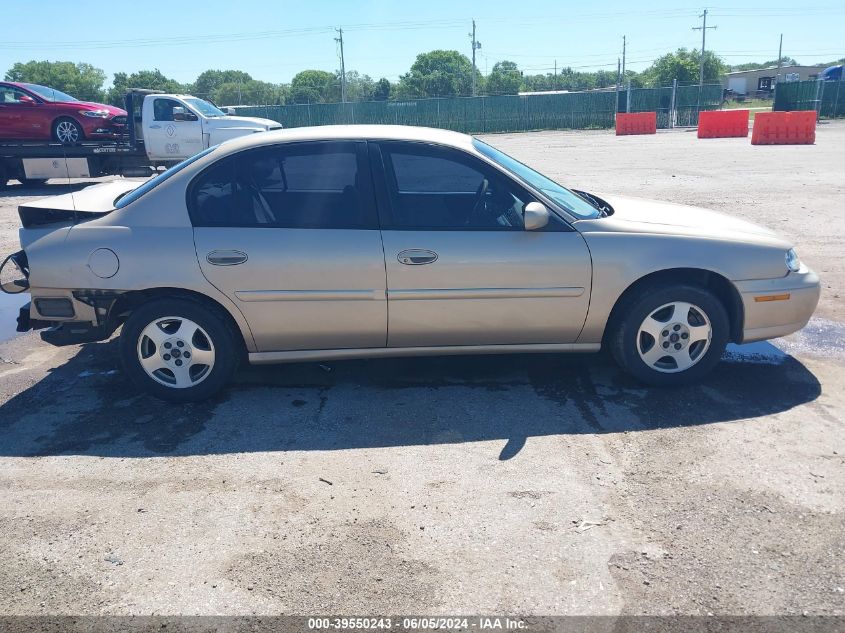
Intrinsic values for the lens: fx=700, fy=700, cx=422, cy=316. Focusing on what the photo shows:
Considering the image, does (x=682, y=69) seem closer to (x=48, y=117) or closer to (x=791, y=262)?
(x=48, y=117)

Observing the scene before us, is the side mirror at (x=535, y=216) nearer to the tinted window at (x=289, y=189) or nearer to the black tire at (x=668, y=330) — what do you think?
the black tire at (x=668, y=330)

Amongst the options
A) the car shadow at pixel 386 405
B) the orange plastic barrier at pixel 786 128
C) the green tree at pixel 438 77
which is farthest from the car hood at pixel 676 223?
the green tree at pixel 438 77

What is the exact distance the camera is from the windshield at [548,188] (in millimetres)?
4523

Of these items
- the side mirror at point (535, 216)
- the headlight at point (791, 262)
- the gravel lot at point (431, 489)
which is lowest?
the gravel lot at point (431, 489)

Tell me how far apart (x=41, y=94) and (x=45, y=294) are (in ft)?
47.8

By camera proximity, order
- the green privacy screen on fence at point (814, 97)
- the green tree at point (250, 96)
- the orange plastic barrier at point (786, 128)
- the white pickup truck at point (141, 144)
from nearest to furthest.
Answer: the white pickup truck at point (141, 144)
the orange plastic barrier at point (786, 128)
the green privacy screen on fence at point (814, 97)
the green tree at point (250, 96)

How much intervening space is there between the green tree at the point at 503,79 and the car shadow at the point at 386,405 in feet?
281

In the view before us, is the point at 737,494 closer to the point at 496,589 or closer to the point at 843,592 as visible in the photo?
the point at 843,592

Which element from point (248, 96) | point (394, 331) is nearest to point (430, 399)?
point (394, 331)

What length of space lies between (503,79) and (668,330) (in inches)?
4206

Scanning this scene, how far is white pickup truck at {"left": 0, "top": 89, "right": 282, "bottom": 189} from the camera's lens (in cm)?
1622

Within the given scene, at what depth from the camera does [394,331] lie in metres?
4.43

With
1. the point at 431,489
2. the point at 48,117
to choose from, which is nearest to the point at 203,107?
the point at 48,117

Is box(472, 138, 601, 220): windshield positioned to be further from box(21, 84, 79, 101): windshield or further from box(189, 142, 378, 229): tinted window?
box(21, 84, 79, 101): windshield
